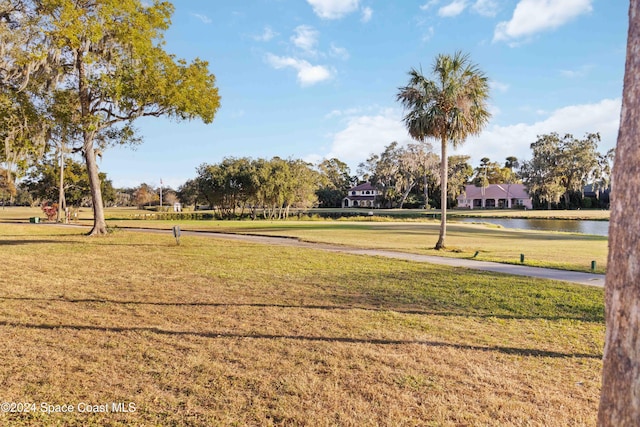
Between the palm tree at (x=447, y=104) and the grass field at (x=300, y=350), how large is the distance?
883cm

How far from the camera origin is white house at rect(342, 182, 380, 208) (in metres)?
103

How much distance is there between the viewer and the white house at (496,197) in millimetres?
89062

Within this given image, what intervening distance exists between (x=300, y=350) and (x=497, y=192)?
96136mm

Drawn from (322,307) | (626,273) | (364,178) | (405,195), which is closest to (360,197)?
(364,178)

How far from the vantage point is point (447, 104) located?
16391 millimetres

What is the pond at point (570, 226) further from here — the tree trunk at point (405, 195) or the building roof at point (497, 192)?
the building roof at point (497, 192)

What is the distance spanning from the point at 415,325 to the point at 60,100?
57.9 feet

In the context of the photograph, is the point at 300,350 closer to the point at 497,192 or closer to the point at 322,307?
the point at 322,307

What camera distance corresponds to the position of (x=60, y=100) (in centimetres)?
1697

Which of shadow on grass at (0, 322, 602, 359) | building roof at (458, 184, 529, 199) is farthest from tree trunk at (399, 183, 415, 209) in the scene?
shadow on grass at (0, 322, 602, 359)

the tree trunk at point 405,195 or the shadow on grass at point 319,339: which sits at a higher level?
the tree trunk at point 405,195

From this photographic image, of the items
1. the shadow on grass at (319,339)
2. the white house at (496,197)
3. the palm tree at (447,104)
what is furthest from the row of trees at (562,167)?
the shadow on grass at (319,339)

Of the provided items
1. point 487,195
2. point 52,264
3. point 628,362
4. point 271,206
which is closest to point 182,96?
point 52,264

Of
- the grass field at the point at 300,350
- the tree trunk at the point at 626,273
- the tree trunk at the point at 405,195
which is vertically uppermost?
the tree trunk at the point at 405,195
